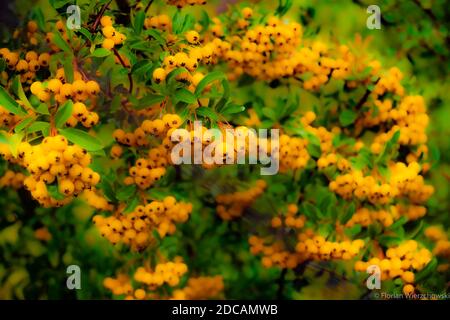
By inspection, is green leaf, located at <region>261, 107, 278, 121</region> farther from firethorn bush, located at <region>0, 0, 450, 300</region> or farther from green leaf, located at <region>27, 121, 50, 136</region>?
green leaf, located at <region>27, 121, 50, 136</region>

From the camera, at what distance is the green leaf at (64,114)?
190 centimetres

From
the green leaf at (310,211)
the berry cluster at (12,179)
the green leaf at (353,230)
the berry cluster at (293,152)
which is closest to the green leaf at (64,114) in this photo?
the berry cluster at (293,152)

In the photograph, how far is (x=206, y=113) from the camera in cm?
207

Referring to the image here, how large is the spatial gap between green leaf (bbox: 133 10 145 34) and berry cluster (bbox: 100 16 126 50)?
0.17m

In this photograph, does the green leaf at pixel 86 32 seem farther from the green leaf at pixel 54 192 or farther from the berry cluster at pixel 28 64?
the green leaf at pixel 54 192

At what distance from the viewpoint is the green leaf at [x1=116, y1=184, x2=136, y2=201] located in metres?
2.36

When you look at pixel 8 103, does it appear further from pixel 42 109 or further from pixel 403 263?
pixel 403 263

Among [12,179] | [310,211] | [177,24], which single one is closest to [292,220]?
[310,211]

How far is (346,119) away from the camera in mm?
2883

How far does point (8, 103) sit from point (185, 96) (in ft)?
1.74

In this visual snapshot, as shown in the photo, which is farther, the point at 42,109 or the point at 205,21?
the point at 205,21

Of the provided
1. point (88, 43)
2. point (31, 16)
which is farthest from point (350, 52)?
point (31, 16)

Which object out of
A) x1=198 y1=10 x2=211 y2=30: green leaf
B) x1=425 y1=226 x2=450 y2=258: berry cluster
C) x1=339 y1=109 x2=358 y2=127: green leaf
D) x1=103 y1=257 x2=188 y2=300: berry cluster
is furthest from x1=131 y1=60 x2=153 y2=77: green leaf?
x1=425 y1=226 x2=450 y2=258: berry cluster
